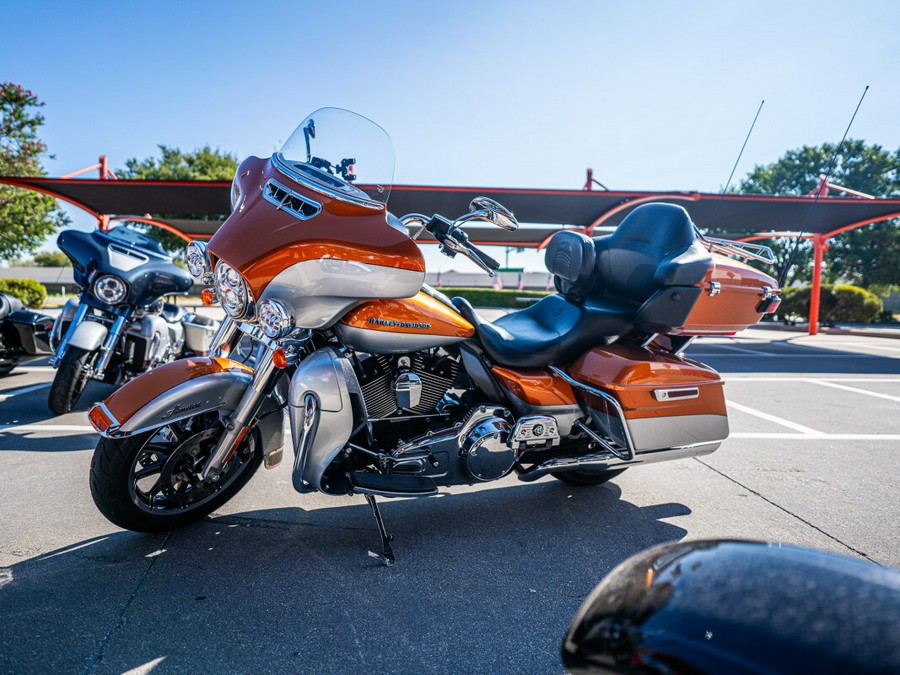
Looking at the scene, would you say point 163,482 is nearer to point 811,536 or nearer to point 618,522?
point 618,522

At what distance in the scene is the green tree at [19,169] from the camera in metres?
14.5

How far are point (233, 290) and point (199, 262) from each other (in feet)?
1.01

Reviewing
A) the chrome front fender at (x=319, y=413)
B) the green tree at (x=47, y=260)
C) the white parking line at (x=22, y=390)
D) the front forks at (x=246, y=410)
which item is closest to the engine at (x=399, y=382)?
the chrome front fender at (x=319, y=413)

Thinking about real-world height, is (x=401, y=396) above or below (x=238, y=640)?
above

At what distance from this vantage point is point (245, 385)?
2322 millimetres

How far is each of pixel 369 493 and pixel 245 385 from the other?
2.50 ft

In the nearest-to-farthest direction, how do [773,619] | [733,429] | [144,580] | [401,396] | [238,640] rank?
[773,619], [238,640], [144,580], [401,396], [733,429]

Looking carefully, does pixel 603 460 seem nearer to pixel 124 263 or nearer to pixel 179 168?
pixel 124 263

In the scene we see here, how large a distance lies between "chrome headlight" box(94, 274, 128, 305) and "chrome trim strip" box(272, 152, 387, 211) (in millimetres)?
2987

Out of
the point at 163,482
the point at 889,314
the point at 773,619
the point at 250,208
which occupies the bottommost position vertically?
the point at 889,314

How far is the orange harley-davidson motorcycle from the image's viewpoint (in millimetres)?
2088

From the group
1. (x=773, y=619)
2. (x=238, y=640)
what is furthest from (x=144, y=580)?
(x=773, y=619)

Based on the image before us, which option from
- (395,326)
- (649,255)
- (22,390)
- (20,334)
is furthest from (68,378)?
(649,255)

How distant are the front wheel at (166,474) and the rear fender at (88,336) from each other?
230cm
